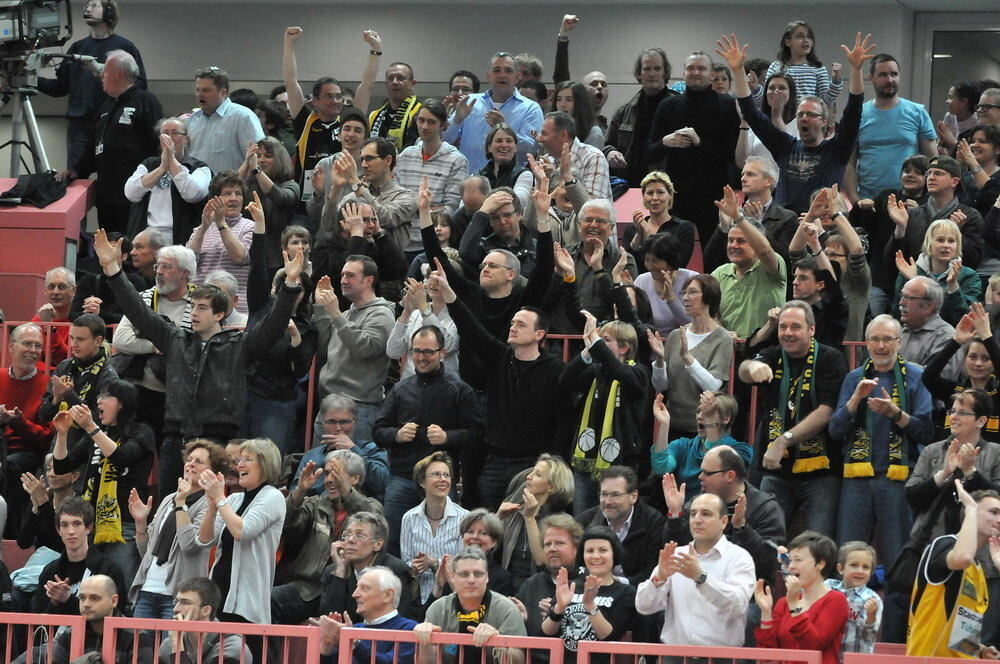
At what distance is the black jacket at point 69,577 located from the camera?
903 cm

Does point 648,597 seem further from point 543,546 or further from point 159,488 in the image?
point 159,488

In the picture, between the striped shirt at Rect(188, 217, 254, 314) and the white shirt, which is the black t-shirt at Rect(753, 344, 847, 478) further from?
the striped shirt at Rect(188, 217, 254, 314)

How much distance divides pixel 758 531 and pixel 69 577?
141 inches

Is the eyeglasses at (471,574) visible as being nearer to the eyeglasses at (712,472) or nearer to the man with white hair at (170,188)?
the eyeglasses at (712,472)

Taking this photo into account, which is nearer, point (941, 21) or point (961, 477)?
point (961, 477)

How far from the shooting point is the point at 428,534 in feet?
29.3

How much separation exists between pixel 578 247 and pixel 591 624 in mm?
3381

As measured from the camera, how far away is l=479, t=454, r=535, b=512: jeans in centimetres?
943

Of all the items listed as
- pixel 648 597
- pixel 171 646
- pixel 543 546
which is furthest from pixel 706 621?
pixel 171 646

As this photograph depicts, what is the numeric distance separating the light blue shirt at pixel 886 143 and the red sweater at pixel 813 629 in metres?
5.46

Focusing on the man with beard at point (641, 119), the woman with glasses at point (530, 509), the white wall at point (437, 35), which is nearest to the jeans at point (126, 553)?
the woman with glasses at point (530, 509)

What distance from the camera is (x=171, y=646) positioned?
7.81 meters

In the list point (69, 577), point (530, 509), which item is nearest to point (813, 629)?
point (530, 509)

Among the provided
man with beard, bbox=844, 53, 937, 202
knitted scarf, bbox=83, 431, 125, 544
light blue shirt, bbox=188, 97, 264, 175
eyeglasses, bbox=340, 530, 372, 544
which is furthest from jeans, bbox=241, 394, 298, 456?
man with beard, bbox=844, 53, 937, 202
